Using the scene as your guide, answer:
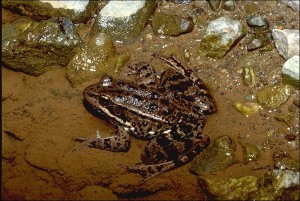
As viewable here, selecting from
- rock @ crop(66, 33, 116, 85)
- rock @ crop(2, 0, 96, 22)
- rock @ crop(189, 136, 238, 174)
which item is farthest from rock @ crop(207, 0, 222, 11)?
rock @ crop(189, 136, 238, 174)

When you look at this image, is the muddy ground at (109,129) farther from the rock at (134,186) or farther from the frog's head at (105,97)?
the frog's head at (105,97)

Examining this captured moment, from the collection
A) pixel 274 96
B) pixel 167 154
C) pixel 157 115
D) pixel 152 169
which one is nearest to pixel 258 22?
pixel 274 96

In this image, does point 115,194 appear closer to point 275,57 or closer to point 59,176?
point 59,176

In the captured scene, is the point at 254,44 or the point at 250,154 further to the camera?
the point at 254,44

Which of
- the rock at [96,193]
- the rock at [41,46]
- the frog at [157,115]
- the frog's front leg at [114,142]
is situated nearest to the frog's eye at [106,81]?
the frog at [157,115]

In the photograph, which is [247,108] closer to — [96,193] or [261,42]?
[261,42]

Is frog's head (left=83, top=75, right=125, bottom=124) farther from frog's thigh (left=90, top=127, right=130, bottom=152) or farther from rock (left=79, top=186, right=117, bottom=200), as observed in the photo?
rock (left=79, top=186, right=117, bottom=200)
